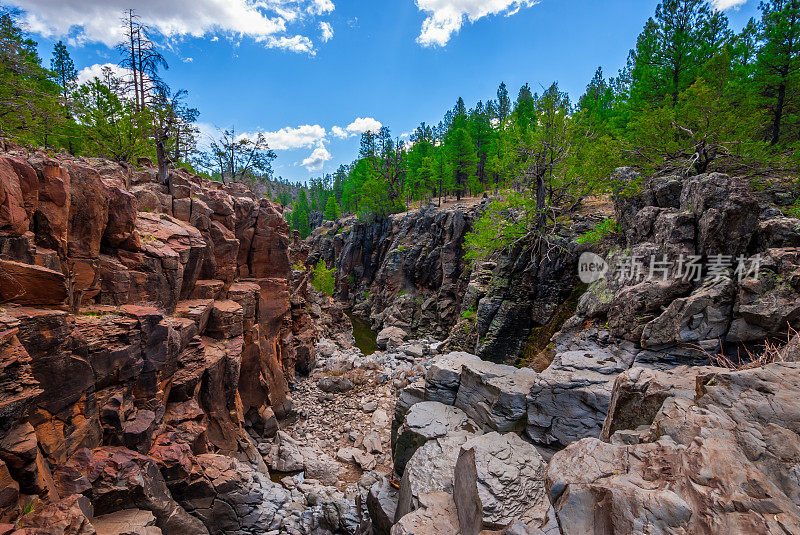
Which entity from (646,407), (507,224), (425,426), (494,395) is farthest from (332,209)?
(646,407)

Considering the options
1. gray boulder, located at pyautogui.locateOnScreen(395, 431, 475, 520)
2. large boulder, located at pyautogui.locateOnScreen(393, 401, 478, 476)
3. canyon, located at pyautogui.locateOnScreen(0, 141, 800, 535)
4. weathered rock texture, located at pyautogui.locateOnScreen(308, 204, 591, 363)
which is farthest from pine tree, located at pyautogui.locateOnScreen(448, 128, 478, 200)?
gray boulder, located at pyautogui.locateOnScreen(395, 431, 475, 520)

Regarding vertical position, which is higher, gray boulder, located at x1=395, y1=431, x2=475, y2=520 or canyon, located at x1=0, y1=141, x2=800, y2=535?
canyon, located at x1=0, y1=141, x2=800, y2=535

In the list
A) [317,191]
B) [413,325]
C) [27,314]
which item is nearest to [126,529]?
[27,314]

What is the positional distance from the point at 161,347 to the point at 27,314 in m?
3.80

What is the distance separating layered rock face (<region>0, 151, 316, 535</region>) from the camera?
7.16 metres

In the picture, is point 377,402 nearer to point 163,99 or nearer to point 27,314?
point 27,314

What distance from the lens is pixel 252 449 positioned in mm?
14539

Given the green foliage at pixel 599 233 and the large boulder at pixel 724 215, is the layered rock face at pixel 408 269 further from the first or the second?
the large boulder at pixel 724 215

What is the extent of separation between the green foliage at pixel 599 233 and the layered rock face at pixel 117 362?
17571 millimetres

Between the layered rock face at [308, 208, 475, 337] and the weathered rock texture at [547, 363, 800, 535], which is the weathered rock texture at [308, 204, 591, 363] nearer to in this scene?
the layered rock face at [308, 208, 475, 337]

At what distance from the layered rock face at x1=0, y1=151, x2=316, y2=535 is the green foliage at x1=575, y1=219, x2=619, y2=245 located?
1757 cm

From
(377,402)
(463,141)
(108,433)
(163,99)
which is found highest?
(463,141)

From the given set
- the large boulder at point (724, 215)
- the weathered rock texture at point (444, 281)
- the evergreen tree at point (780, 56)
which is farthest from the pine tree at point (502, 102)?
the large boulder at point (724, 215)

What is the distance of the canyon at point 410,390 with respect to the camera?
475 cm
